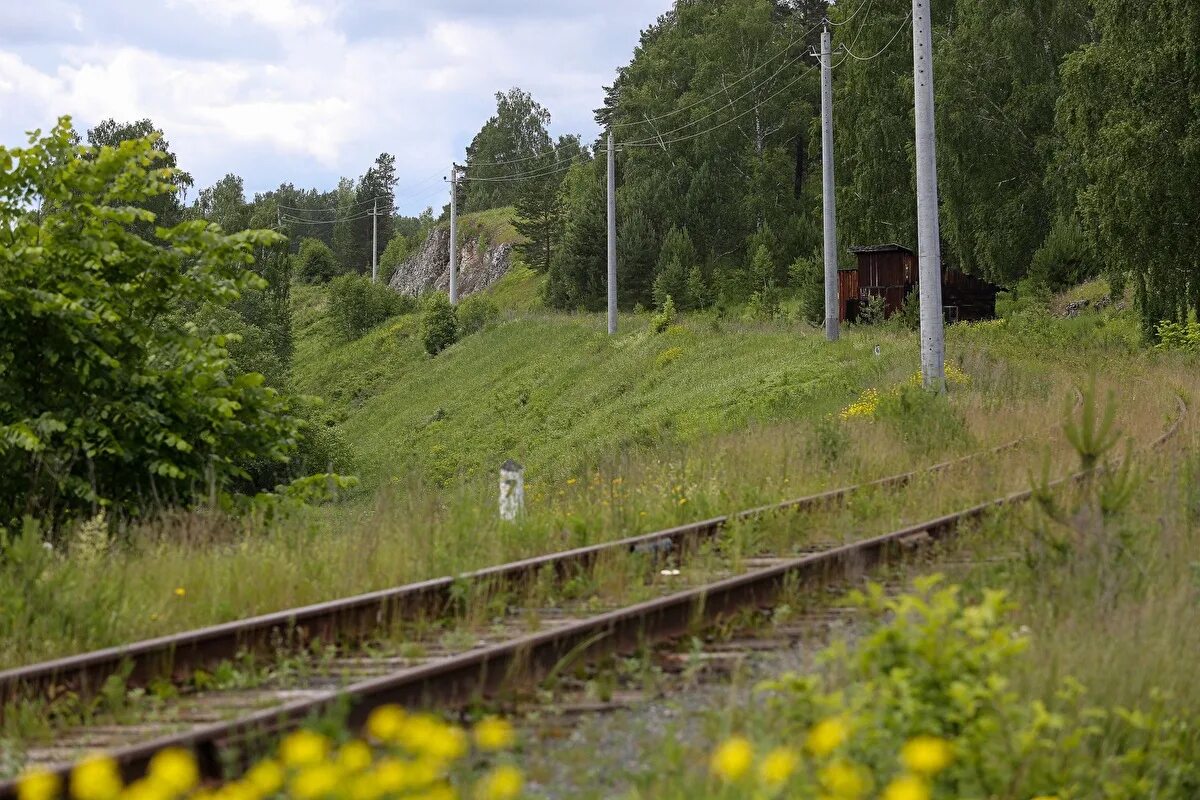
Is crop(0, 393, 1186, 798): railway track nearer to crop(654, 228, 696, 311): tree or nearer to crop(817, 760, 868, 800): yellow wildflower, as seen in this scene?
crop(817, 760, 868, 800): yellow wildflower

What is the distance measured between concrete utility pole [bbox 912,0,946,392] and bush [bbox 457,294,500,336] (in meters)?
40.5

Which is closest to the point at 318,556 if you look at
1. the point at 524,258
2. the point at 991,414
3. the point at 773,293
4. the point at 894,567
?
the point at 894,567

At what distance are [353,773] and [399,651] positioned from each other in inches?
103

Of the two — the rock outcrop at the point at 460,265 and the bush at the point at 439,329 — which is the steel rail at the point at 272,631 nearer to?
the bush at the point at 439,329

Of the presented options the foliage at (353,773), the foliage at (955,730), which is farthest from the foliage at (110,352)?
the foliage at (955,730)

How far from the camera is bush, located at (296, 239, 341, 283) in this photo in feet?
330

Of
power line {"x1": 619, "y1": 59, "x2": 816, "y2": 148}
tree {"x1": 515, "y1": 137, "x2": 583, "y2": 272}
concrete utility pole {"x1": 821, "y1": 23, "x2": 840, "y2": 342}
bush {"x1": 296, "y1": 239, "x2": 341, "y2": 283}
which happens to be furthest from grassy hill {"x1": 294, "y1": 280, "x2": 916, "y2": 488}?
bush {"x1": 296, "y1": 239, "x2": 341, "y2": 283}

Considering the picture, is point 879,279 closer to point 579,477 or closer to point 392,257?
point 579,477

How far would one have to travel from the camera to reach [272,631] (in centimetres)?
627

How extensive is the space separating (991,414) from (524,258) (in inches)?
3118

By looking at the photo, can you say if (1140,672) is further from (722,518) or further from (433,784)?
(722,518)

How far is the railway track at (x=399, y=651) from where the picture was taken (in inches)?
185

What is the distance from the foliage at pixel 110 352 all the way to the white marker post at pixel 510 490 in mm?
2036

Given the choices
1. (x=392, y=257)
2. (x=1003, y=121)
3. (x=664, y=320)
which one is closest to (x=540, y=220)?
(x=392, y=257)
